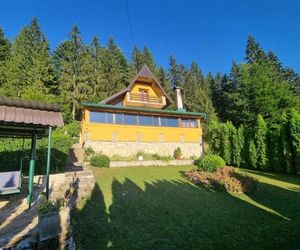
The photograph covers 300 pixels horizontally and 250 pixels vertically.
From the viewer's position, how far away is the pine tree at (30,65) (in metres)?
27.5

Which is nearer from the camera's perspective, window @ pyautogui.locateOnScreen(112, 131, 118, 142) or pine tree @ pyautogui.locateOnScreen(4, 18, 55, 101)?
window @ pyautogui.locateOnScreen(112, 131, 118, 142)

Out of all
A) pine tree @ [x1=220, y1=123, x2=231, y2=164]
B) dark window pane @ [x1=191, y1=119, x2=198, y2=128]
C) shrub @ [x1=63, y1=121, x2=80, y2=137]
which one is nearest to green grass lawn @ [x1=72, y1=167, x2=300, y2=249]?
pine tree @ [x1=220, y1=123, x2=231, y2=164]

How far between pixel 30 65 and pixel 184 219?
34.2 meters

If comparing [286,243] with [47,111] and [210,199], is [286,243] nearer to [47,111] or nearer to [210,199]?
[210,199]

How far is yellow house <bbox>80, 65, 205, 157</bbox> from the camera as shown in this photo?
2034cm

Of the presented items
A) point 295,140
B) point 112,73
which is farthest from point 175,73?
point 295,140

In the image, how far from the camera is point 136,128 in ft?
72.0

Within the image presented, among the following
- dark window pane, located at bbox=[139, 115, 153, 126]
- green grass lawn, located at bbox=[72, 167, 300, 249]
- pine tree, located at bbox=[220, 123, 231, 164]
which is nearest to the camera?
green grass lawn, located at bbox=[72, 167, 300, 249]

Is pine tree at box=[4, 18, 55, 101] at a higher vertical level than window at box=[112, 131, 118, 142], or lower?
higher

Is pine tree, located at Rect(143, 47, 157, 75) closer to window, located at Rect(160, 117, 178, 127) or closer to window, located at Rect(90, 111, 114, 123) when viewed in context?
Result: window, located at Rect(160, 117, 178, 127)

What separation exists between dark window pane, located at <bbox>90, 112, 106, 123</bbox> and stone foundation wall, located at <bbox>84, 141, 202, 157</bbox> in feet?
7.45

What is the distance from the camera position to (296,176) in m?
14.7

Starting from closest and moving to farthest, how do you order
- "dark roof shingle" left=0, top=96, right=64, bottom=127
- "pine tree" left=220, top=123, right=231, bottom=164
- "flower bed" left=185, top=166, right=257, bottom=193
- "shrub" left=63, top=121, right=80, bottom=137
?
"dark roof shingle" left=0, top=96, right=64, bottom=127, "flower bed" left=185, top=166, right=257, bottom=193, "pine tree" left=220, top=123, right=231, bottom=164, "shrub" left=63, top=121, right=80, bottom=137

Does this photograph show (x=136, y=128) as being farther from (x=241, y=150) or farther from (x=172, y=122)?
(x=241, y=150)
